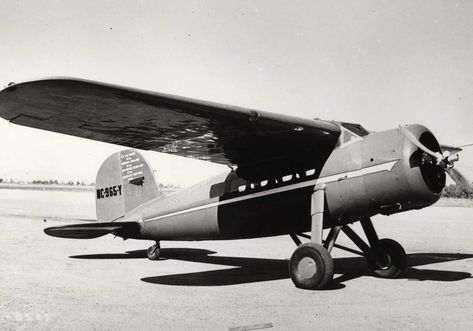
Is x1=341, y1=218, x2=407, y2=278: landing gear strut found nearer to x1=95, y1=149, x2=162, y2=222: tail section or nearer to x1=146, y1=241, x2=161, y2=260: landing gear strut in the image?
x1=146, y1=241, x2=161, y2=260: landing gear strut

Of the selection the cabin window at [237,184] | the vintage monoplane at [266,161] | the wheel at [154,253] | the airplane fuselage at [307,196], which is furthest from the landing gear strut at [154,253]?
the cabin window at [237,184]

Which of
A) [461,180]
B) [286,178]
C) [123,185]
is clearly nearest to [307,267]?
[286,178]

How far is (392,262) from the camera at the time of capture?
27.4 ft

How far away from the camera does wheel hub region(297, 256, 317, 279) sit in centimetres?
704

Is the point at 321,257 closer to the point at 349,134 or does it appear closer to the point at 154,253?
the point at 349,134

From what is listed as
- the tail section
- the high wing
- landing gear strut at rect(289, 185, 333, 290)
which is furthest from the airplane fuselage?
the tail section

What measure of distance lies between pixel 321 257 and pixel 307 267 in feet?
1.04

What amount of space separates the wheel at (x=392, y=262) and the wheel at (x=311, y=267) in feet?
6.18

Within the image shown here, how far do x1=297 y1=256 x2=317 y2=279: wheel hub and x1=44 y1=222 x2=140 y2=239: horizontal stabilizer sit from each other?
174 inches

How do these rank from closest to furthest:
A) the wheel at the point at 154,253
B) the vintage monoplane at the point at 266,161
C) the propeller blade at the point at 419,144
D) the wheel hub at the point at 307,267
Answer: the vintage monoplane at the point at 266,161 < the propeller blade at the point at 419,144 < the wheel hub at the point at 307,267 < the wheel at the point at 154,253

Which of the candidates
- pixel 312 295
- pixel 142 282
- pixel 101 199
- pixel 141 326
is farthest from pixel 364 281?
pixel 101 199

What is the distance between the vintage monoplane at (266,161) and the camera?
608cm

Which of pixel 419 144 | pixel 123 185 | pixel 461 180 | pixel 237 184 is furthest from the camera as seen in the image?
pixel 123 185

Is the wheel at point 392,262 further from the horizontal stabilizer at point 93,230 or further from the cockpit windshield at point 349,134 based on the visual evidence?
the horizontal stabilizer at point 93,230
